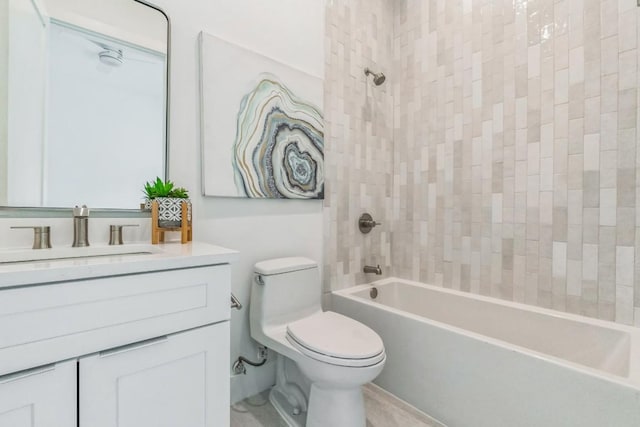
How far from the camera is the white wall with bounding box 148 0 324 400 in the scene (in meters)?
1.32

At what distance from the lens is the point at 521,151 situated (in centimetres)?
161

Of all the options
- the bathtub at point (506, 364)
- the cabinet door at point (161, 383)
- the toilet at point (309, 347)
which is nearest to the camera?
the cabinet door at point (161, 383)

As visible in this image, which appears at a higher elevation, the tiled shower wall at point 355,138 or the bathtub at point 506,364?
the tiled shower wall at point 355,138

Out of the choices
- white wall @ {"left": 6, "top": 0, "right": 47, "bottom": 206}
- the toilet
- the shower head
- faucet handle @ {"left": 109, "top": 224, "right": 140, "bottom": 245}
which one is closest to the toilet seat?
the toilet

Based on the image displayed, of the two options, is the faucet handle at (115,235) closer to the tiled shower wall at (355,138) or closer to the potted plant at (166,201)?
the potted plant at (166,201)

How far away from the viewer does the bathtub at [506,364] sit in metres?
1.01

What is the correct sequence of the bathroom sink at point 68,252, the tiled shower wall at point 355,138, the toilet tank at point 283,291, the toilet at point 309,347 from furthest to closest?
the tiled shower wall at point 355,138
the toilet tank at point 283,291
the toilet at point 309,347
the bathroom sink at point 68,252

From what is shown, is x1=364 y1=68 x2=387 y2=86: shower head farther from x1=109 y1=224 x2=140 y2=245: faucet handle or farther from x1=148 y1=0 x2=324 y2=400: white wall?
x1=109 y1=224 x2=140 y2=245: faucet handle

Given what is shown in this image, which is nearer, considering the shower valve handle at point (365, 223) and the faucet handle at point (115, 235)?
the faucet handle at point (115, 235)

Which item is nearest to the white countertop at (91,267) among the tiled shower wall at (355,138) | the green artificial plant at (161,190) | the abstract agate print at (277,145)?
the green artificial plant at (161,190)

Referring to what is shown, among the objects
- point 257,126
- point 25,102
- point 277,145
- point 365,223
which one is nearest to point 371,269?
point 365,223

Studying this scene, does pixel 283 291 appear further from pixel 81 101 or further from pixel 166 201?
pixel 81 101

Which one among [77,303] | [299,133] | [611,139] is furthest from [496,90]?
[77,303]

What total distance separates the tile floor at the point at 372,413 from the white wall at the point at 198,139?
0.24ft
